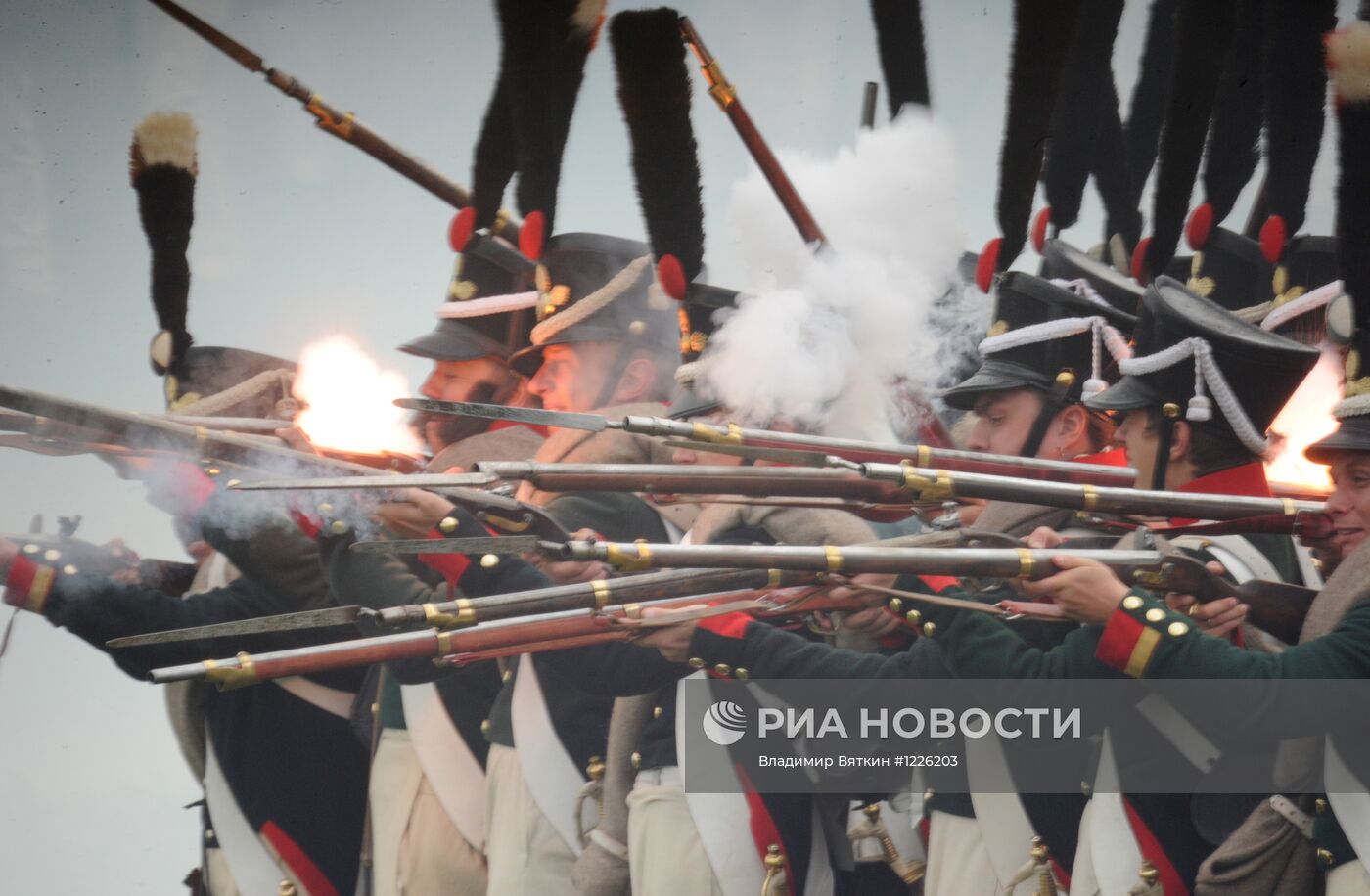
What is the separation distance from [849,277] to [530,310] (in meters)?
1.44

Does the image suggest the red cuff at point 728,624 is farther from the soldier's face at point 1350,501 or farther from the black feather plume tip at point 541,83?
the black feather plume tip at point 541,83

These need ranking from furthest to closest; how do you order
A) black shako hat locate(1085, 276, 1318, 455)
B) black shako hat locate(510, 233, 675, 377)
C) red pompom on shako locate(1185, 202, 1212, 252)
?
black shako hat locate(510, 233, 675, 377) → red pompom on shako locate(1185, 202, 1212, 252) → black shako hat locate(1085, 276, 1318, 455)

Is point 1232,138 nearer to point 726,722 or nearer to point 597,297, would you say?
point 597,297

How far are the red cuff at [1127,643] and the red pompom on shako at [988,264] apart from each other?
5.78ft

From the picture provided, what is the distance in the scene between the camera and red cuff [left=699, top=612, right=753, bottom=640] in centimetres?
394

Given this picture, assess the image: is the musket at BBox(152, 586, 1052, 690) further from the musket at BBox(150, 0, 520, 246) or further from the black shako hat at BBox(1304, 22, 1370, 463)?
the musket at BBox(150, 0, 520, 246)

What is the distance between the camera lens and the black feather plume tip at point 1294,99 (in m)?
4.36

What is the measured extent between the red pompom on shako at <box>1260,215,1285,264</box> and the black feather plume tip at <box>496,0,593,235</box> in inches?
83.9

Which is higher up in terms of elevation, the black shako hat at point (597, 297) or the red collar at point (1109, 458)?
the black shako hat at point (597, 297)

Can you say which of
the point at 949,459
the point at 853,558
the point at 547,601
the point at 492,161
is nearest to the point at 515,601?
the point at 547,601

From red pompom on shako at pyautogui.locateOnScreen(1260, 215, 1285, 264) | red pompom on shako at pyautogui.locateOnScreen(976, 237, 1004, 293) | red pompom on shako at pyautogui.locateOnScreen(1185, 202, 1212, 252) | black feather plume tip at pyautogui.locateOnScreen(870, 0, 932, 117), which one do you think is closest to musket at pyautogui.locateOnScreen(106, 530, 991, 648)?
Result: red pompom on shako at pyautogui.locateOnScreen(976, 237, 1004, 293)

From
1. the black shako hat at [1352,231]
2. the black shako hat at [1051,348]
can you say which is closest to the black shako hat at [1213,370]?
the black shako hat at [1352,231]

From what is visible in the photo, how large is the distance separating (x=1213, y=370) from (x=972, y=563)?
85cm

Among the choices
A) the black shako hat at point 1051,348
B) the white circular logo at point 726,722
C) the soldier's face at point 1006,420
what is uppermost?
the black shako hat at point 1051,348
